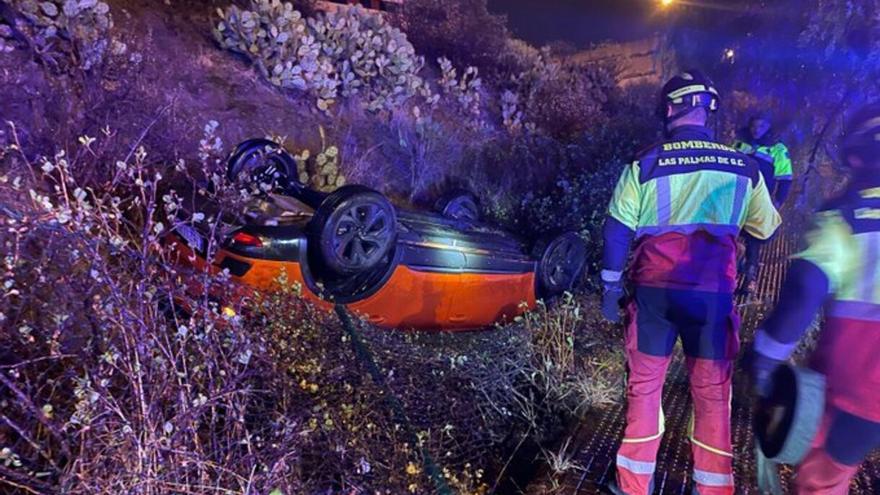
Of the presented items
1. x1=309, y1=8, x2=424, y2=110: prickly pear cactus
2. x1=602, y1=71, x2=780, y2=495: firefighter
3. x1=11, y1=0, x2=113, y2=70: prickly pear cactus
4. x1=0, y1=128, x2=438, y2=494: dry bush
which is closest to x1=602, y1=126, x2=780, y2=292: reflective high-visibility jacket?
x1=602, y1=71, x2=780, y2=495: firefighter

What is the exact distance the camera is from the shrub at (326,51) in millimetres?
6512

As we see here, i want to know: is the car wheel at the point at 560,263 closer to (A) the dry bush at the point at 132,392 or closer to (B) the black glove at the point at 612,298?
(B) the black glove at the point at 612,298

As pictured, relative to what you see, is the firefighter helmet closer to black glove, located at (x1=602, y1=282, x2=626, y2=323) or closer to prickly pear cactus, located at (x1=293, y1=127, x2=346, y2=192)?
black glove, located at (x1=602, y1=282, x2=626, y2=323)

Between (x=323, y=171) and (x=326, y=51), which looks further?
(x=326, y=51)

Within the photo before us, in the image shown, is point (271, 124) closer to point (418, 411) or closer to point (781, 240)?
point (418, 411)

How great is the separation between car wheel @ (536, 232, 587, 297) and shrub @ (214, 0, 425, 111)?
3657 millimetres

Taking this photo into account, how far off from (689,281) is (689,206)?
14.2 inches

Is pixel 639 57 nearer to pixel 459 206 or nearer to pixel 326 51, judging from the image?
pixel 326 51

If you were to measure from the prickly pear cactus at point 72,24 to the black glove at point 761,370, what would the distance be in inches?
214

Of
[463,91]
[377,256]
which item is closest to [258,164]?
[377,256]

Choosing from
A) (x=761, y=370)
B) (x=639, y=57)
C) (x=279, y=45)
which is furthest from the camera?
(x=639, y=57)

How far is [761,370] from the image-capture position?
86.5 inches

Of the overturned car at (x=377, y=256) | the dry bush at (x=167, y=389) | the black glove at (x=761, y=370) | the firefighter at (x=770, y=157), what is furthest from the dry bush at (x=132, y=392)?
the firefighter at (x=770, y=157)

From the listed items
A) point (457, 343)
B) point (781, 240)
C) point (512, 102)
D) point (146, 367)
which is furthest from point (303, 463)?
point (781, 240)
